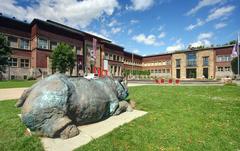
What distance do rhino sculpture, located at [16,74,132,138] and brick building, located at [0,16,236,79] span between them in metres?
19.2

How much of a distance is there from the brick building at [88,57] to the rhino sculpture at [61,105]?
63.1ft

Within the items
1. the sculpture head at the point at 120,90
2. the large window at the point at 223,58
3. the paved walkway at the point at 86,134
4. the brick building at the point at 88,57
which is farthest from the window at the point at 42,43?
the large window at the point at 223,58

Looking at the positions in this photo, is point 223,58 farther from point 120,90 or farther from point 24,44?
point 24,44

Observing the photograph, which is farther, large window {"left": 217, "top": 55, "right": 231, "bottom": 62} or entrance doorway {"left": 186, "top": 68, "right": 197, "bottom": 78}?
entrance doorway {"left": 186, "top": 68, "right": 197, "bottom": 78}

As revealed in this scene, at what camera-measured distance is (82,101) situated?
4.20 meters

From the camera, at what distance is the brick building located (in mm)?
32500

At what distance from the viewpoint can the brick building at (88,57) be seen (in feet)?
107

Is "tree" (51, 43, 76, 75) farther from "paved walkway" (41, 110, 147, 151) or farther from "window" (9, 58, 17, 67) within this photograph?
"paved walkway" (41, 110, 147, 151)

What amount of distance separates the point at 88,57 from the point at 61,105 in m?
43.6

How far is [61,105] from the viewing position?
3.67 meters

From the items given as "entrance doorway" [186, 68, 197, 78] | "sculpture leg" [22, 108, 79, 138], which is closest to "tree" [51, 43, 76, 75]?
"sculpture leg" [22, 108, 79, 138]

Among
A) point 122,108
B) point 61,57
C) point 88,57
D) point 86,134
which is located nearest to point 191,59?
point 88,57

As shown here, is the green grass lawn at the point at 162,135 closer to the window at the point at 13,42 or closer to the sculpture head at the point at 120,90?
the sculpture head at the point at 120,90

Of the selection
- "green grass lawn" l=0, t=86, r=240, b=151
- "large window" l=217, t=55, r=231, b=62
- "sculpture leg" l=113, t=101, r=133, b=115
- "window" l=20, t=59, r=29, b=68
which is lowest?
"green grass lawn" l=0, t=86, r=240, b=151
